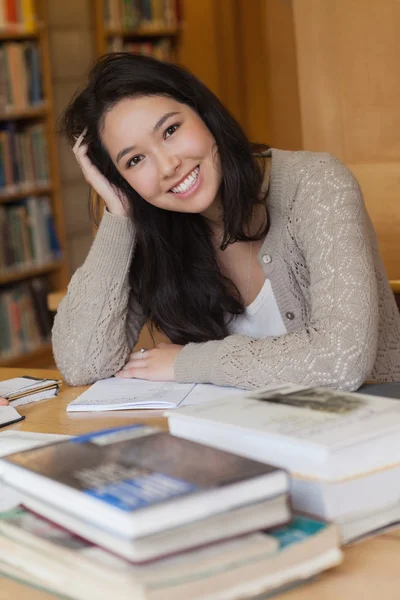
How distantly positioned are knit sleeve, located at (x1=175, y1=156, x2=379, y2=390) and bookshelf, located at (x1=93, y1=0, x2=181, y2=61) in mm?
3232

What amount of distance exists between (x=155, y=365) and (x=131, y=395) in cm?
14

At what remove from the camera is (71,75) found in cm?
458

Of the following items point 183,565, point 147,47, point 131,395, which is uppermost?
point 147,47

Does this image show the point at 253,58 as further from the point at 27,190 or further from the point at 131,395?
the point at 131,395

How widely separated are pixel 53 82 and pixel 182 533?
4.09 m

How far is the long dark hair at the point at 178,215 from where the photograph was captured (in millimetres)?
1688

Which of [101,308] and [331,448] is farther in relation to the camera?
[101,308]

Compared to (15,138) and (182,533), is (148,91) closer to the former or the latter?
(182,533)

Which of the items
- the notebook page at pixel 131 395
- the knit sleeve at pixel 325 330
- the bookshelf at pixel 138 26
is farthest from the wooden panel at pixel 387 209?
the bookshelf at pixel 138 26

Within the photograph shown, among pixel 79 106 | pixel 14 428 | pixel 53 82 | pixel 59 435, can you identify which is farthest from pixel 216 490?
pixel 53 82

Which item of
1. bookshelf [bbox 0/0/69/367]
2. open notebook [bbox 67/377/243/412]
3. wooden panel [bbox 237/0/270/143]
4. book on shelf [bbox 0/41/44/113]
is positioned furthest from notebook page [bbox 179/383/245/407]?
wooden panel [bbox 237/0/270/143]

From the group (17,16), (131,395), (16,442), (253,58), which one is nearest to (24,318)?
A: (17,16)

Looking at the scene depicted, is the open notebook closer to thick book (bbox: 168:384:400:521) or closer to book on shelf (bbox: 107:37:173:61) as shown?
thick book (bbox: 168:384:400:521)

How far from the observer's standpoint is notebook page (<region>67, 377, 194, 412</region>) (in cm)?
139
